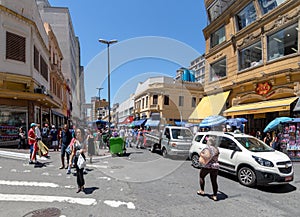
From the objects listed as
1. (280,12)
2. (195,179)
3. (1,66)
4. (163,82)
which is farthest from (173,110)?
(195,179)

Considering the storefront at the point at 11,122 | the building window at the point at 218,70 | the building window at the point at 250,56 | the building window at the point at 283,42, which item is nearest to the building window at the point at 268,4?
the building window at the point at 283,42

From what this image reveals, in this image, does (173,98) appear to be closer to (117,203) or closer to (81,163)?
(81,163)

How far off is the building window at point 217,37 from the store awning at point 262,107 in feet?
23.9

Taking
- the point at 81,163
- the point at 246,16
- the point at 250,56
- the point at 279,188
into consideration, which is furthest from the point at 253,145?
the point at 246,16

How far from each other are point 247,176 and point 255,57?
42.3 ft

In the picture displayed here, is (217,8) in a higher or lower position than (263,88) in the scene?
higher

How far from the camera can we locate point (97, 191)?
580 centimetres

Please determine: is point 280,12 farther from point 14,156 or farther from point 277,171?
point 14,156

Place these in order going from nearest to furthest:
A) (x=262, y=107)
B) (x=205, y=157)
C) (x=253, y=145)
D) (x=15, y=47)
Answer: (x=205, y=157) → (x=253, y=145) → (x=262, y=107) → (x=15, y=47)

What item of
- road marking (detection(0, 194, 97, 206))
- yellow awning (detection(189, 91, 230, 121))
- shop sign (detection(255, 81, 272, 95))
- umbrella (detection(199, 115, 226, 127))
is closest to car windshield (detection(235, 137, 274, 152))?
road marking (detection(0, 194, 97, 206))

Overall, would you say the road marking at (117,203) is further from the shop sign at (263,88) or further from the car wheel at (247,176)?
the shop sign at (263,88)

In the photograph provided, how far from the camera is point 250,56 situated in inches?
665

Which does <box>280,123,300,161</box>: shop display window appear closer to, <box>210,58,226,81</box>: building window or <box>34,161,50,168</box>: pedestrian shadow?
<box>210,58,226,81</box>: building window

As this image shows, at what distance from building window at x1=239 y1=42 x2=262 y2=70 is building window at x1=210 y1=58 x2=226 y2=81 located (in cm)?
246
